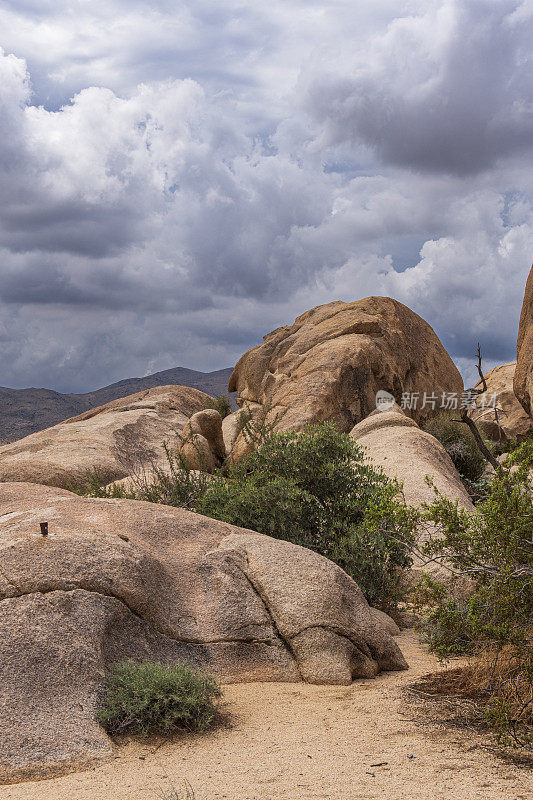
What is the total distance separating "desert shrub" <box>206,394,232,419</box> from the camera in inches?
1196

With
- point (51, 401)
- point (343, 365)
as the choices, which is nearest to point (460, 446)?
point (343, 365)

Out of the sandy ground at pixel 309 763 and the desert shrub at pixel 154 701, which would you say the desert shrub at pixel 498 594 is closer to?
the sandy ground at pixel 309 763

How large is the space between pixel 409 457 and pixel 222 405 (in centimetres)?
1824

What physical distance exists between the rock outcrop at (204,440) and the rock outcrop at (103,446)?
133 centimetres

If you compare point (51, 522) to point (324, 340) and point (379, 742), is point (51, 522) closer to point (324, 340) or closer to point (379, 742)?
point (379, 742)

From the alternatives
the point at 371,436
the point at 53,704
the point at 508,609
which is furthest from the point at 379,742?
the point at 371,436

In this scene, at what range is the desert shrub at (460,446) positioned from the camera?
20.3m

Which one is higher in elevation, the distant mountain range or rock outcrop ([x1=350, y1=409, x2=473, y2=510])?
the distant mountain range

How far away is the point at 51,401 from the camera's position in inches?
5094

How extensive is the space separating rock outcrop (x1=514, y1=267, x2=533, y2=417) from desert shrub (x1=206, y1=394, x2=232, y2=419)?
14.7m

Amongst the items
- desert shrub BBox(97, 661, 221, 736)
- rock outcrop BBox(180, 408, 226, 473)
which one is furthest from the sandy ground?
rock outcrop BBox(180, 408, 226, 473)

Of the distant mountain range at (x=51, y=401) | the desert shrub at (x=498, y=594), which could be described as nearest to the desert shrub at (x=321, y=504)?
the desert shrub at (x=498, y=594)

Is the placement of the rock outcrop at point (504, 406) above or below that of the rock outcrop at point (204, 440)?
above

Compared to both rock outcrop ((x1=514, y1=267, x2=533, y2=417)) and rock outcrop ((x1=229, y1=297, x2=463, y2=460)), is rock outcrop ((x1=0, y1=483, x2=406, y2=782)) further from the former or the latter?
rock outcrop ((x1=514, y1=267, x2=533, y2=417))
